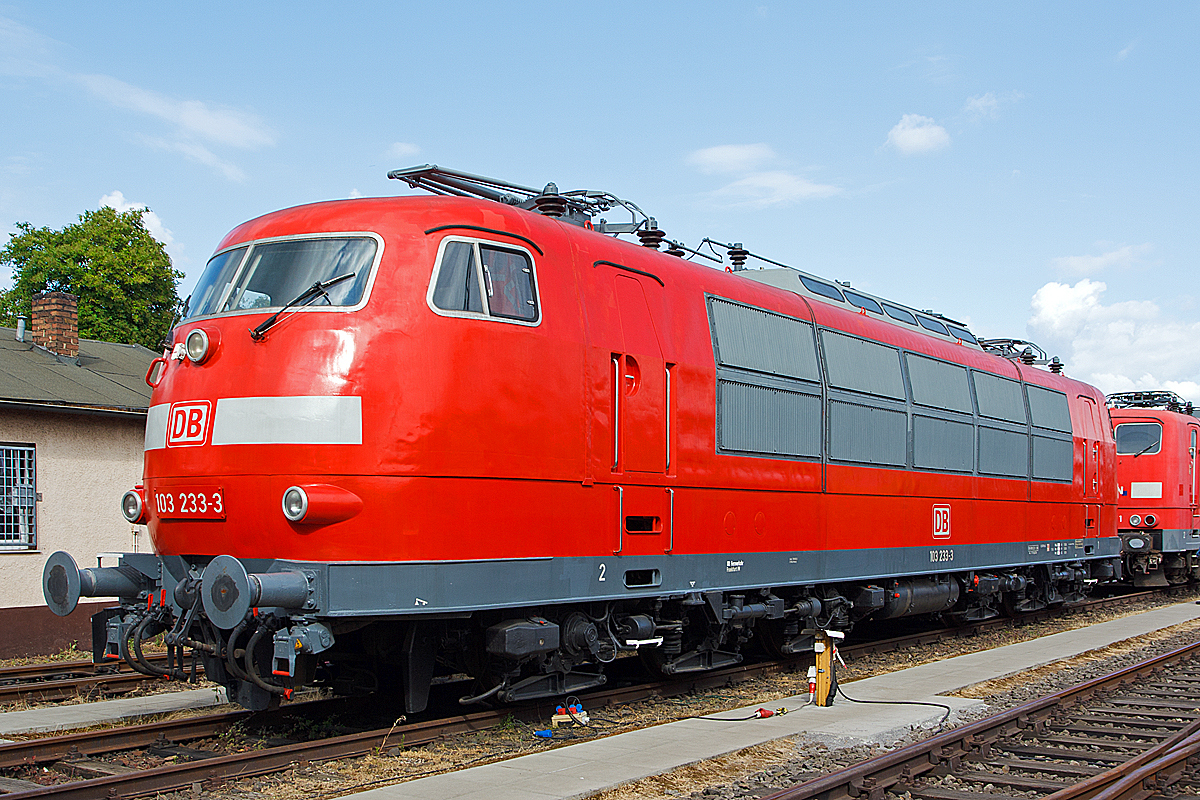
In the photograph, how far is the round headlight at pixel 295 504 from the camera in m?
7.04

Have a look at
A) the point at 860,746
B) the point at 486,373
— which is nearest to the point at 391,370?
the point at 486,373

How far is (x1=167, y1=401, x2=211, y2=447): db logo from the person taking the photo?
7.69 metres

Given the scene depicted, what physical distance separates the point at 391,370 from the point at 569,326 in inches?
63.4

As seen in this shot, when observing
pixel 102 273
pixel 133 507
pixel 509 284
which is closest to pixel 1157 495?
pixel 509 284

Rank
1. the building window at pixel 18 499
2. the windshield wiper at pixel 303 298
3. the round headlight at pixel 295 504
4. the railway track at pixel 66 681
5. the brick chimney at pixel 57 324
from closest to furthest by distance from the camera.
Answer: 1. the round headlight at pixel 295 504
2. the windshield wiper at pixel 303 298
3. the railway track at pixel 66 681
4. the building window at pixel 18 499
5. the brick chimney at pixel 57 324

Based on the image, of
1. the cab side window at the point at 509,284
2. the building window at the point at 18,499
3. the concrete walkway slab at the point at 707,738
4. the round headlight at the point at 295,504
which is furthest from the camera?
the building window at the point at 18,499

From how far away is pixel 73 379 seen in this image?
16344mm

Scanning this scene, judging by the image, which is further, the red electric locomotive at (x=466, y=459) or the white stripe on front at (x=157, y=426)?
the white stripe on front at (x=157, y=426)

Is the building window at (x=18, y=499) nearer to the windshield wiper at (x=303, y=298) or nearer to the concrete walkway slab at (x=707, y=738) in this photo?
the windshield wiper at (x=303, y=298)

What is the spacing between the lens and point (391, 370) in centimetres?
742

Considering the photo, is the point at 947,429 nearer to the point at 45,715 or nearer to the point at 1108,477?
the point at 1108,477

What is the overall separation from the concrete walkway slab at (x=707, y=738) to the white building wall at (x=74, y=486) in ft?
32.0

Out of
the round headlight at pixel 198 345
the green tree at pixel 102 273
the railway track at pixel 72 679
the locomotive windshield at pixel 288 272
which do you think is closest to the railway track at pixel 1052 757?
the railway track at pixel 72 679

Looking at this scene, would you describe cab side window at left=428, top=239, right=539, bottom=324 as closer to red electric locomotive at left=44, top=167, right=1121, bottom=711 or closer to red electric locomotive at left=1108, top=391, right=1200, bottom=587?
red electric locomotive at left=44, top=167, right=1121, bottom=711
